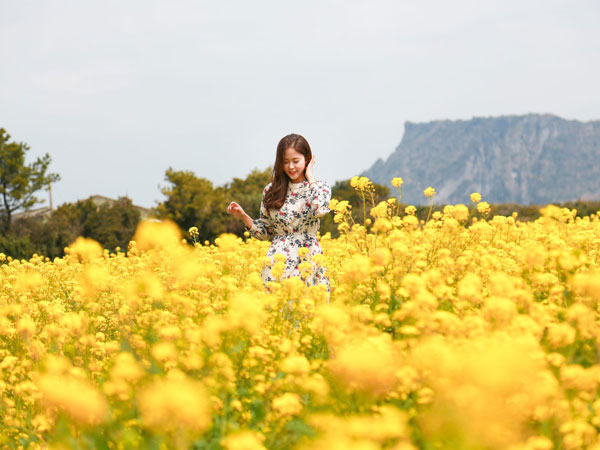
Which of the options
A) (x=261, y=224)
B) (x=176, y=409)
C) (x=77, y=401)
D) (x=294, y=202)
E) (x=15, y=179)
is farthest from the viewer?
(x=15, y=179)

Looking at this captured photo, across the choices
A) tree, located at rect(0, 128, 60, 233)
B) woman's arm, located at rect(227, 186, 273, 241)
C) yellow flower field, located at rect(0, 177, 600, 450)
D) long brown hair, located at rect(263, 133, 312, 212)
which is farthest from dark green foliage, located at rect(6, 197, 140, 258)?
yellow flower field, located at rect(0, 177, 600, 450)

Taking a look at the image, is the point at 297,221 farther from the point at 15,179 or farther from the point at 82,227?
the point at 15,179

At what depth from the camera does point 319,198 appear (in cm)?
491

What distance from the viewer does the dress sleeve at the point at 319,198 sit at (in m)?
4.90

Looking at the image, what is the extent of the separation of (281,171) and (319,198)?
44cm

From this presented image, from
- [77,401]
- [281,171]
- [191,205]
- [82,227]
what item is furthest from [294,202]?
[82,227]

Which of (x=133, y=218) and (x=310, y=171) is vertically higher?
(x=133, y=218)

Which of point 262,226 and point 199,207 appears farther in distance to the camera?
point 199,207

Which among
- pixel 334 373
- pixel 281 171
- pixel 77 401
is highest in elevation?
pixel 281 171

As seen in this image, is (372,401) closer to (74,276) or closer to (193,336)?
(193,336)

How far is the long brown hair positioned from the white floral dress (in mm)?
58

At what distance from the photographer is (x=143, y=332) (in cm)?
379

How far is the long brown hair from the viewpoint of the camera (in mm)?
4941

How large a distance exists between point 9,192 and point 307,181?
104 feet
